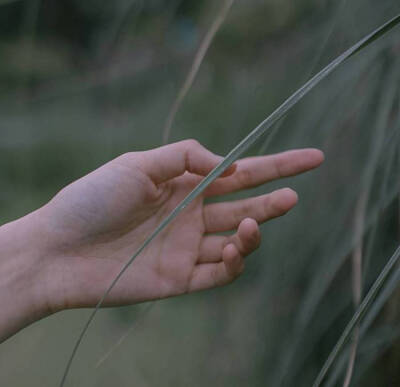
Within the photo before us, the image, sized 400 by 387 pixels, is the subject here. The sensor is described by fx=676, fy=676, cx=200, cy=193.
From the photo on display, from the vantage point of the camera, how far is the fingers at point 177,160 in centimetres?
64

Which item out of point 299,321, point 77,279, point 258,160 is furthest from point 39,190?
point 299,321

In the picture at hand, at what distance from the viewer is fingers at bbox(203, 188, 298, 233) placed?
0.61 m

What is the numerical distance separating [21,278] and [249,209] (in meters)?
0.26

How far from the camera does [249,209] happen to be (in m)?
0.68

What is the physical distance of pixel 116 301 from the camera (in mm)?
723

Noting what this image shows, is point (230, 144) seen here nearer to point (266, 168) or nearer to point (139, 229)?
point (266, 168)

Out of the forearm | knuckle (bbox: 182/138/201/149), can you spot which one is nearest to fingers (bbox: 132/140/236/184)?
knuckle (bbox: 182/138/201/149)

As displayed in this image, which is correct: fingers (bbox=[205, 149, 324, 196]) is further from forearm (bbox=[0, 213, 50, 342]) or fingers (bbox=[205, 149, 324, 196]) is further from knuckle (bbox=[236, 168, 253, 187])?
forearm (bbox=[0, 213, 50, 342])

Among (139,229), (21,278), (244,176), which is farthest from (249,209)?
(21,278)

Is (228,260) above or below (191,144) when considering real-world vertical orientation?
below

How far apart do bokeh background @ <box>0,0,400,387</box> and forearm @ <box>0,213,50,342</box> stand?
105 mm

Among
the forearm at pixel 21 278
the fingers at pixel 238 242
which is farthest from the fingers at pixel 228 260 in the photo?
the forearm at pixel 21 278

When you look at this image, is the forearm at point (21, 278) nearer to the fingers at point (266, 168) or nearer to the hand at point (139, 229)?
the hand at point (139, 229)

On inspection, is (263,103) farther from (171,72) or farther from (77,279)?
(77,279)
